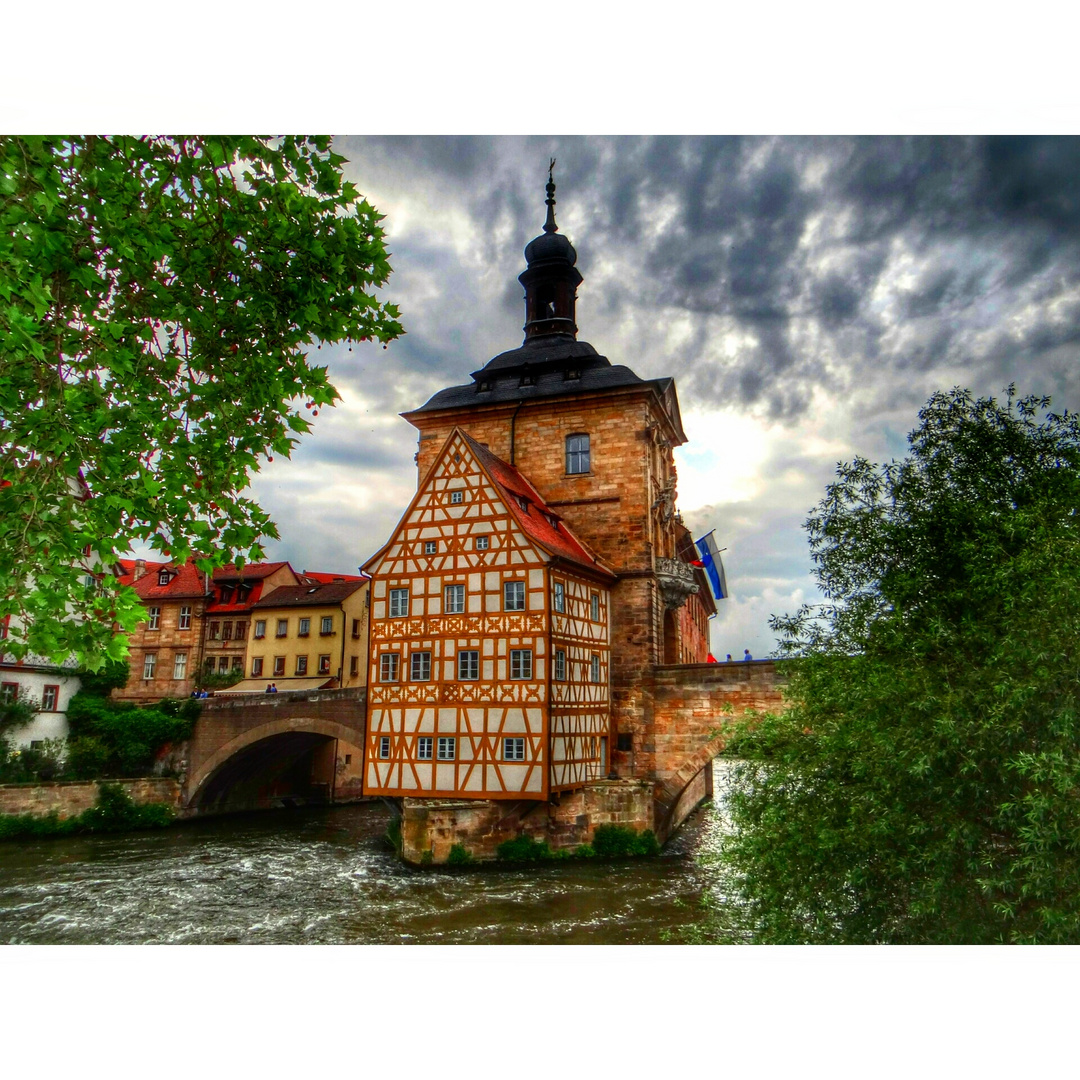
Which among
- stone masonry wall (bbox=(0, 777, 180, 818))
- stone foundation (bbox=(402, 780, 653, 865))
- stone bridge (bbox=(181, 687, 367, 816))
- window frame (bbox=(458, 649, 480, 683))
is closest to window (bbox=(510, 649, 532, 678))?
window frame (bbox=(458, 649, 480, 683))

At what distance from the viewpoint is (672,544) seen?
1788 centimetres

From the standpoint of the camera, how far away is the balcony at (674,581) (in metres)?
16.3

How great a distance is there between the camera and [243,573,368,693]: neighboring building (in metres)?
22.3

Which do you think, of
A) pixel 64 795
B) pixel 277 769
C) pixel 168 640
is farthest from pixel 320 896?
pixel 277 769

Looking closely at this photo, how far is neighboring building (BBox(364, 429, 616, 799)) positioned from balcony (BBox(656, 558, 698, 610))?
2642mm

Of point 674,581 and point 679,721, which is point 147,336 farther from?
point 674,581

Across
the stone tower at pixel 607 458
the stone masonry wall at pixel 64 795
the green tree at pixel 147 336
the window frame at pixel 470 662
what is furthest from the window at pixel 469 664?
the stone masonry wall at pixel 64 795

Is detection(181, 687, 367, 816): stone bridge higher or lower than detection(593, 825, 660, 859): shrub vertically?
higher

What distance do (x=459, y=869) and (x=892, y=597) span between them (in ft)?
29.4

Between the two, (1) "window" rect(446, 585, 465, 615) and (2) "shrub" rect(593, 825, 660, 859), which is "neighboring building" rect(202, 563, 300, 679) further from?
(2) "shrub" rect(593, 825, 660, 859)

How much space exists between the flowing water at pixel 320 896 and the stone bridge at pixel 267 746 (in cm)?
272

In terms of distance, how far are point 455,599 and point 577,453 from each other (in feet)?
16.3
